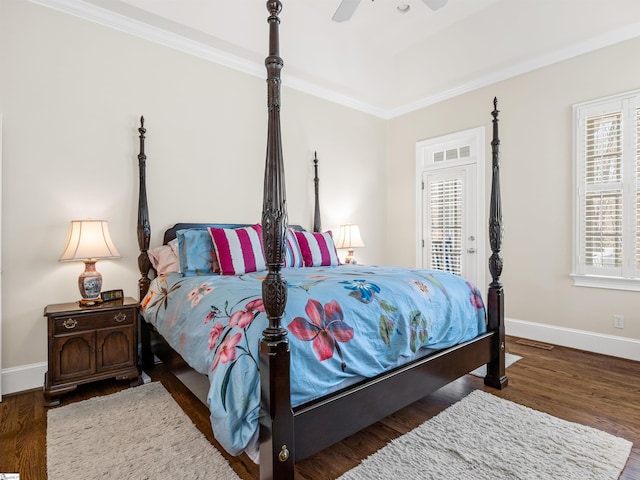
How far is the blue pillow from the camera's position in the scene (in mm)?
2719

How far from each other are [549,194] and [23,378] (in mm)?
4768

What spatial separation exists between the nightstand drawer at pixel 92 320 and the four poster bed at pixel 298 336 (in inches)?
6.2

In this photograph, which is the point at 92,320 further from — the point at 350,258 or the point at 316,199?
the point at 350,258

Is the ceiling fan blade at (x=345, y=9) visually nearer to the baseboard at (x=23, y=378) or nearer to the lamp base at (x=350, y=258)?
the lamp base at (x=350, y=258)

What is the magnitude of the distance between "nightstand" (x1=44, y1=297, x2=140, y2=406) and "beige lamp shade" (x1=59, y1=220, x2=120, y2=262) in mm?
352

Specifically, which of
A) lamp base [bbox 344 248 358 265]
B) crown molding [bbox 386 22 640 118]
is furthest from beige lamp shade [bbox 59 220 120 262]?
crown molding [bbox 386 22 640 118]

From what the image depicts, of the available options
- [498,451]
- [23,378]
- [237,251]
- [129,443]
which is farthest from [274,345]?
[23,378]

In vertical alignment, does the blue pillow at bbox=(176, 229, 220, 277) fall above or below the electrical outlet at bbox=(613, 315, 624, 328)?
above

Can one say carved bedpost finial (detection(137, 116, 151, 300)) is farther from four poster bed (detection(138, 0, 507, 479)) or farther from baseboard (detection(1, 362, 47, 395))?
baseboard (detection(1, 362, 47, 395))

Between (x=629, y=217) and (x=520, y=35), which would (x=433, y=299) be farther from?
(x=520, y=35)

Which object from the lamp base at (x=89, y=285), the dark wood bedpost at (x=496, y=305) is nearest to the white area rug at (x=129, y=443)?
the lamp base at (x=89, y=285)

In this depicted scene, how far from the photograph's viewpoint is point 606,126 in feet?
10.5

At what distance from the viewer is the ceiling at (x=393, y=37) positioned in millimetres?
3059

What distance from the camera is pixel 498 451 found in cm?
173
